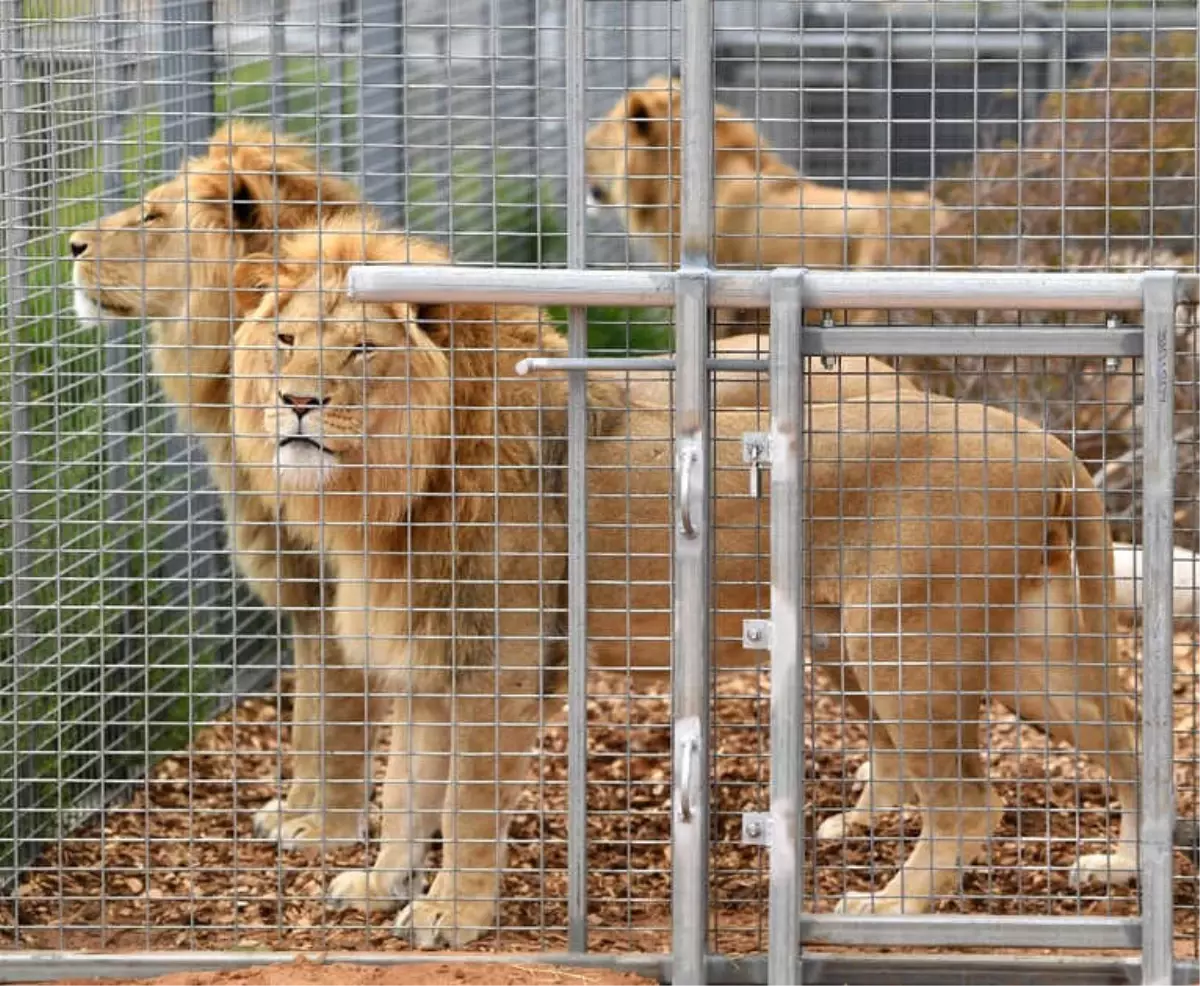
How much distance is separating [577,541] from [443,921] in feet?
4.39

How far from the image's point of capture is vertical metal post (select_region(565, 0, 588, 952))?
458 centimetres

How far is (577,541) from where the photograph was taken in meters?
4.66

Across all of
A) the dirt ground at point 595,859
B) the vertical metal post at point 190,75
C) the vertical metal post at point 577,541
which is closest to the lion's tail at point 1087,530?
the dirt ground at point 595,859

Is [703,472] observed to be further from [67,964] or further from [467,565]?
[67,964]

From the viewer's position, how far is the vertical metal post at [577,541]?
4578 millimetres

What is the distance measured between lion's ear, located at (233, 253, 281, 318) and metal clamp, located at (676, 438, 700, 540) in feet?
4.18

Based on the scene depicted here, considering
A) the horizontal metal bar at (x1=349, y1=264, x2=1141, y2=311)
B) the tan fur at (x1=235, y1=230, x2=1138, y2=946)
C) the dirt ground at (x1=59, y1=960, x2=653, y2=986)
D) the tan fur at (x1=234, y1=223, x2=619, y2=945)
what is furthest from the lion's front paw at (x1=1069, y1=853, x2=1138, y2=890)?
the horizontal metal bar at (x1=349, y1=264, x2=1141, y2=311)

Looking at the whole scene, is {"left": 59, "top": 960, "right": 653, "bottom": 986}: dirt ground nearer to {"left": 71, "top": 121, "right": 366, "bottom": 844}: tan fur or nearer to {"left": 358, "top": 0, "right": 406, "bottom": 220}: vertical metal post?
{"left": 71, "top": 121, "right": 366, "bottom": 844}: tan fur

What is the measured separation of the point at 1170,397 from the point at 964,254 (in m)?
6.48

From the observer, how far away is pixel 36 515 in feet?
20.7

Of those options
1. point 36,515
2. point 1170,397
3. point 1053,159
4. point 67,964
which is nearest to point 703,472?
point 1170,397

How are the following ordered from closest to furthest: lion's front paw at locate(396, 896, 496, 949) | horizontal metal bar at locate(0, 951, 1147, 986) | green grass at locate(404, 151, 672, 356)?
horizontal metal bar at locate(0, 951, 1147, 986)
lion's front paw at locate(396, 896, 496, 949)
green grass at locate(404, 151, 672, 356)

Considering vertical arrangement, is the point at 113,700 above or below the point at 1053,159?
below

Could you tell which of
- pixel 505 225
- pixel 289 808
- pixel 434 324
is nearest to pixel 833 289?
pixel 434 324
